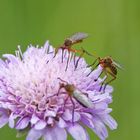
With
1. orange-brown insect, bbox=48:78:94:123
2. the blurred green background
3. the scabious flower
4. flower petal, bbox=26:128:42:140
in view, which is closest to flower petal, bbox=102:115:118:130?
the scabious flower

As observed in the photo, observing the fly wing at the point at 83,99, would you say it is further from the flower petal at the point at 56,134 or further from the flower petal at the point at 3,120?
the flower petal at the point at 3,120

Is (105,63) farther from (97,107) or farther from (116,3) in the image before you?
(116,3)

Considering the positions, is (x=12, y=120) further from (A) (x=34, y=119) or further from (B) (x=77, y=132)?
(B) (x=77, y=132)

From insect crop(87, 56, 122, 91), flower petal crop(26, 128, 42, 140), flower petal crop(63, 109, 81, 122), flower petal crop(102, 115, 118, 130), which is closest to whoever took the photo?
flower petal crop(26, 128, 42, 140)

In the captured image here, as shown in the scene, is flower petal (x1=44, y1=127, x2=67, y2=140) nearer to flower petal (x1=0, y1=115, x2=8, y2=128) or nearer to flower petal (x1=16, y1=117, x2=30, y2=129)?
flower petal (x1=16, y1=117, x2=30, y2=129)

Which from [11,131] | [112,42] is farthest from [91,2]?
[11,131]

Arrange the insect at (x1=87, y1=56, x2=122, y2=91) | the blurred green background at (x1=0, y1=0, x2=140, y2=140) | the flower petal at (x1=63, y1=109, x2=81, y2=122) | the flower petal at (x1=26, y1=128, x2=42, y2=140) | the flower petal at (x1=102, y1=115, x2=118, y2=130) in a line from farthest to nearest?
the blurred green background at (x1=0, y1=0, x2=140, y2=140), the insect at (x1=87, y1=56, x2=122, y2=91), the flower petal at (x1=102, y1=115, x2=118, y2=130), the flower petal at (x1=63, y1=109, x2=81, y2=122), the flower petal at (x1=26, y1=128, x2=42, y2=140)

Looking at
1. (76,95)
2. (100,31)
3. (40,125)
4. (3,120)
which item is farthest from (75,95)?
(100,31)
